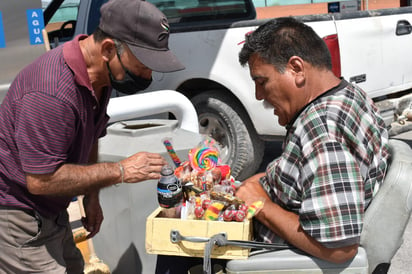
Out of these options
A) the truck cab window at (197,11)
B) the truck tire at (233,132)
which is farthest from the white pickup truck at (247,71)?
the truck cab window at (197,11)

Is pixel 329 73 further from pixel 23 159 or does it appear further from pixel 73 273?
pixel 73 273

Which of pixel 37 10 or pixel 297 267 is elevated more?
pixel 37 10

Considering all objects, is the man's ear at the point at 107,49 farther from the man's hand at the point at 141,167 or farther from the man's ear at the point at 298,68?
the man's ear at the point at 298,68

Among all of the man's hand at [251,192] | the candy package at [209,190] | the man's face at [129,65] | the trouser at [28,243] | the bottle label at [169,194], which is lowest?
the trouser at [28,243]

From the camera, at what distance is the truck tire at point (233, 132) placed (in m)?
5.41

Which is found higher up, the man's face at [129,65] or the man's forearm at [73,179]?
the man's face at [129,65]

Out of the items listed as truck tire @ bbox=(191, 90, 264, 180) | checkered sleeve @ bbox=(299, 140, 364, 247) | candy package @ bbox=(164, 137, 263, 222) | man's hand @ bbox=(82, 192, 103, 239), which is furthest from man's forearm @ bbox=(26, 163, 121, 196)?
truck tire @ bbox=(191, 90, 264, 180)

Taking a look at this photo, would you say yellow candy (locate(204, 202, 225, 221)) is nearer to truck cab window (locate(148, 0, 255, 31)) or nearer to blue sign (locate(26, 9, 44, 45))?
blue sign (locate(26, 9, 44, 45))

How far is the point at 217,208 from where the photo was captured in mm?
2234

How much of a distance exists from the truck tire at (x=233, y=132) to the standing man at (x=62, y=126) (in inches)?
116

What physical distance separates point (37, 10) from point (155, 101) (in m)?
1.55

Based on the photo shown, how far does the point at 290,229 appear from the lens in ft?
6.95

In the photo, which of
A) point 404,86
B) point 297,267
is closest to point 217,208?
point 297,267

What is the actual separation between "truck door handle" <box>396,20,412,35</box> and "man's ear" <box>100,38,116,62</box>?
3960mm
